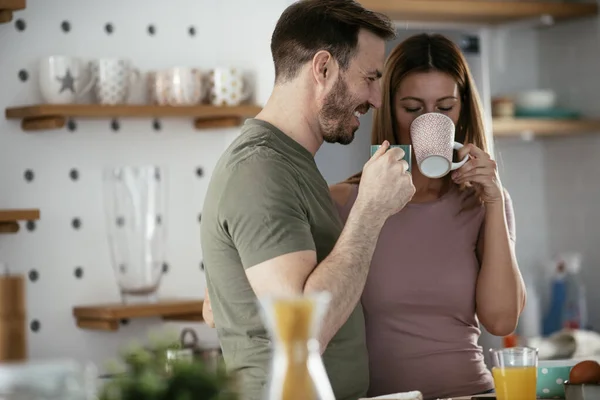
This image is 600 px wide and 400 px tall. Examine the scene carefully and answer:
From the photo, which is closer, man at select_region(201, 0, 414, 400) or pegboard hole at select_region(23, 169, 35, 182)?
man at select_region(201, 0, 414, 400)

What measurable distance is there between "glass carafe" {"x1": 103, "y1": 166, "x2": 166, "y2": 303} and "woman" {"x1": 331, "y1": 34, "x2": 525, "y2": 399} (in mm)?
780

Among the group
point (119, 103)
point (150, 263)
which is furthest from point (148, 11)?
point (150, 263)

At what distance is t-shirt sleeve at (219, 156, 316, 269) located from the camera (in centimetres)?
162

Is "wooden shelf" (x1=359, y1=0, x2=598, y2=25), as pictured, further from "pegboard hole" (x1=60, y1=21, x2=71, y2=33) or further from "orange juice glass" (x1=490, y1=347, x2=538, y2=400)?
"orange juice glass" (x1=490, y1=347, x2=538, y2=400)

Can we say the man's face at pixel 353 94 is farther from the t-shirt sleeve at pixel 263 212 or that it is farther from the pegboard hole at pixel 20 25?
the pegboard hole at pixel 20 25

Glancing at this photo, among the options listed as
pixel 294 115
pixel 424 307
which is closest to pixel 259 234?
pixel 294 115

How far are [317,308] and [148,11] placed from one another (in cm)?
202

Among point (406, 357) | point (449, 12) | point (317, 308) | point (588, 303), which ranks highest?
point (449, 12)

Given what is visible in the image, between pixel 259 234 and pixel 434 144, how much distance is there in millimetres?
468

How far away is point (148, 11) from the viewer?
116 inches

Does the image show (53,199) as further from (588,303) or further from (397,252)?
(588,303)

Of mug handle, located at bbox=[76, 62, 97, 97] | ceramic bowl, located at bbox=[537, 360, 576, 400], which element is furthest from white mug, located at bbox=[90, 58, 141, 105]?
ceramic bowl, located at bbox=[537, 360, 576, 400]

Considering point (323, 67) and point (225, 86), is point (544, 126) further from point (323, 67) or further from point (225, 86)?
point (323, 67)

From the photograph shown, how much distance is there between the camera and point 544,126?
3.98m
